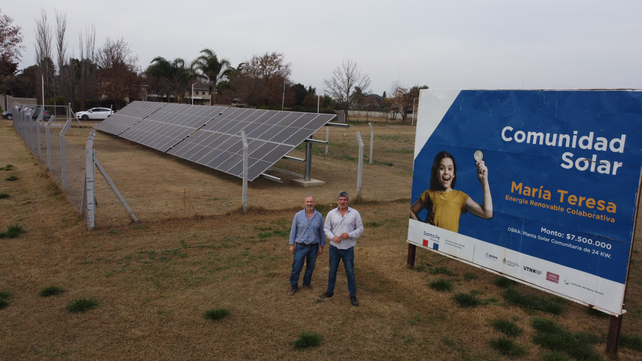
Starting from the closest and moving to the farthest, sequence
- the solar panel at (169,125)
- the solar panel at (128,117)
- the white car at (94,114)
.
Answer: the solar panel at (169,125), the solar panel at (128,117), the white car at (94,114)

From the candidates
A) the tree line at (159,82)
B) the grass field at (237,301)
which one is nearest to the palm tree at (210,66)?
the tree line at (159,82)

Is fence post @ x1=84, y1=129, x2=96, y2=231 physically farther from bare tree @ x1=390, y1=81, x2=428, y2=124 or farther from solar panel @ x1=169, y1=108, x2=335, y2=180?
bare tree @ x1=390, y1=81, x2=428, y2=124

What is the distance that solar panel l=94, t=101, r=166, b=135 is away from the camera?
86.5 feet

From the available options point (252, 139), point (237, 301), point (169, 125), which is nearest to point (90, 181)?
point (237, 301)

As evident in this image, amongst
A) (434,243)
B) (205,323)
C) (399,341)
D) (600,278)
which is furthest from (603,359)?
(205,323)

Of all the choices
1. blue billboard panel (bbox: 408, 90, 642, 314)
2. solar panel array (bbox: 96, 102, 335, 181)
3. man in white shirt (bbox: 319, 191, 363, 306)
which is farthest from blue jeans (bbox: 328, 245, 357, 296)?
solar panel array (bbox: 96, 102, 335, 181)

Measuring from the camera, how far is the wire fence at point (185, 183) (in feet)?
34.5

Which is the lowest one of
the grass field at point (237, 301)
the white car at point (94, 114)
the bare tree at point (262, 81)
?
the grass field at point (237, 301)

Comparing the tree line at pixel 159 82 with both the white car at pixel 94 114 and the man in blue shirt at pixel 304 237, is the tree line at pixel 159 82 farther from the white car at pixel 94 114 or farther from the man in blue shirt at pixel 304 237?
the man in blue shirt at pixel 304 237

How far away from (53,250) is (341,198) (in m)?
5.08

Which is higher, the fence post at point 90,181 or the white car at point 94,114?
the white car at point 94,114

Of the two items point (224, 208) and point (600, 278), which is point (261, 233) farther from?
point (600, 278)

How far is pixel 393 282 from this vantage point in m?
6.84

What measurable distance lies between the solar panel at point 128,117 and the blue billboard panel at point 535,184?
2273 centimetres
